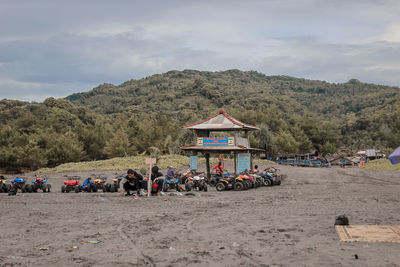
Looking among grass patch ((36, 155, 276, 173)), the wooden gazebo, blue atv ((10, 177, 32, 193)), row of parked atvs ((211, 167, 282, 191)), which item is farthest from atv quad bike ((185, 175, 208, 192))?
grass patch ((36, 155, 276, 173))

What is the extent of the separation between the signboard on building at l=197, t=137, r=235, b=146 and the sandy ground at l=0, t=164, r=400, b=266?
15.7m

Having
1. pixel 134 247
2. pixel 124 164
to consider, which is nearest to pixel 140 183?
pixel 134 247

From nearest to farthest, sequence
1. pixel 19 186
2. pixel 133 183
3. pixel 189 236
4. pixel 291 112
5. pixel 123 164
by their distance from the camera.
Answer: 1. pixel 189 236
2. pixel 133 183
3. pixel 19 186
4. pixel 123 164
5. pixel 291 112

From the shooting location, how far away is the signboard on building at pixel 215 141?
30453mm

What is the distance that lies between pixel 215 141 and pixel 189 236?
2177cm

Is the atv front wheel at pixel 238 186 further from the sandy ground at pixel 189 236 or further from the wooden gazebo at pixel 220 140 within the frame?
the sandy ground at pixel 189 236

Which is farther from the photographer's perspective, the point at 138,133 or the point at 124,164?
the point at 138,133

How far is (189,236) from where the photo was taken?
9094mm

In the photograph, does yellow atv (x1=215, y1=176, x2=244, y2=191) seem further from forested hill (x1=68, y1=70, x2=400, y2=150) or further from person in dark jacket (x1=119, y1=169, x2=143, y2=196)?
forested hill (x1=68, y1=70, x2=400, y2=150)

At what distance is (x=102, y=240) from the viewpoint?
8648 mm

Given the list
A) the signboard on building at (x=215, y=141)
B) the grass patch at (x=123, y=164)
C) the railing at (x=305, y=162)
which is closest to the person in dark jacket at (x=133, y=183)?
the signboard on building at (x=215, y=141)

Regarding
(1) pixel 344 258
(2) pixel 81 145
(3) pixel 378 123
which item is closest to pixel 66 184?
(1) pixel 344 258

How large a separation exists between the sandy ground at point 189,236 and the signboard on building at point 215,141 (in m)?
15.7

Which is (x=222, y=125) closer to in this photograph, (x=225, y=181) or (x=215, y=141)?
(x=215, y=141)
